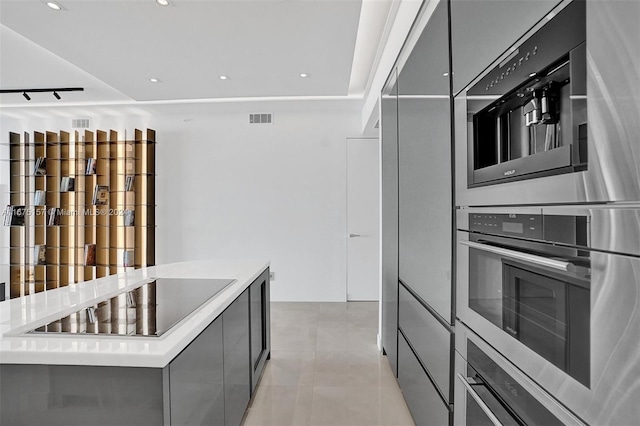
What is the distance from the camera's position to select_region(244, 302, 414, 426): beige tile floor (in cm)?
243

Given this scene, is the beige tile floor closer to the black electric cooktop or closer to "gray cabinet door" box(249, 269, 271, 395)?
"gray cabinet door" box(249, 269, 271, 395)

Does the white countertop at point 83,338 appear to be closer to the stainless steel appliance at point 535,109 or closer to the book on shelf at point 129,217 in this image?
the stainless steel appliance at point 535,109

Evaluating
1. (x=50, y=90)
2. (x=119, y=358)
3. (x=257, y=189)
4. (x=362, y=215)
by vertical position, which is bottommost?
(x=119, y=358)

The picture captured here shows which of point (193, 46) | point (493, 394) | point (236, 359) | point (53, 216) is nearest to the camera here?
point (493, 394)

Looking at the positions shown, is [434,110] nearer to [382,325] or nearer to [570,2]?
[570,2]

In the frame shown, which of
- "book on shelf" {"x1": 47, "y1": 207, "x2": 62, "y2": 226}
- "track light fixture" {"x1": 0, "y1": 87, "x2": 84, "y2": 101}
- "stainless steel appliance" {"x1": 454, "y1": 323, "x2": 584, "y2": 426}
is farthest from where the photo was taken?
"book on shelf" {"x1": 47, "y1": 207, "x2": 62, "y2": 226}

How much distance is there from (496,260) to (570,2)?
77 centimetres

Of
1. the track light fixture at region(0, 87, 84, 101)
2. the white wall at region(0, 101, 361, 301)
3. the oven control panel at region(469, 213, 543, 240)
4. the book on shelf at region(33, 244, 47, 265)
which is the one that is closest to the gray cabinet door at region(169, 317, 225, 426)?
the oven control panel at region(469, 213, 543, 240)

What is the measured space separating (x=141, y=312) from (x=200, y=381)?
411 millimetres

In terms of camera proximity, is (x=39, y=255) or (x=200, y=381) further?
(x=39, y=255)

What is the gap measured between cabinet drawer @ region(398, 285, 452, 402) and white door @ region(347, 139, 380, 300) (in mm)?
2873

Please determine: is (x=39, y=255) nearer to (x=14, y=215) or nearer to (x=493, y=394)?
(x=14, y=215)

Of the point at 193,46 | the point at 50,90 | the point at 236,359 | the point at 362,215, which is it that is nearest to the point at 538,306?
the point at 236,359

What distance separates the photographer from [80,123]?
5629mm
